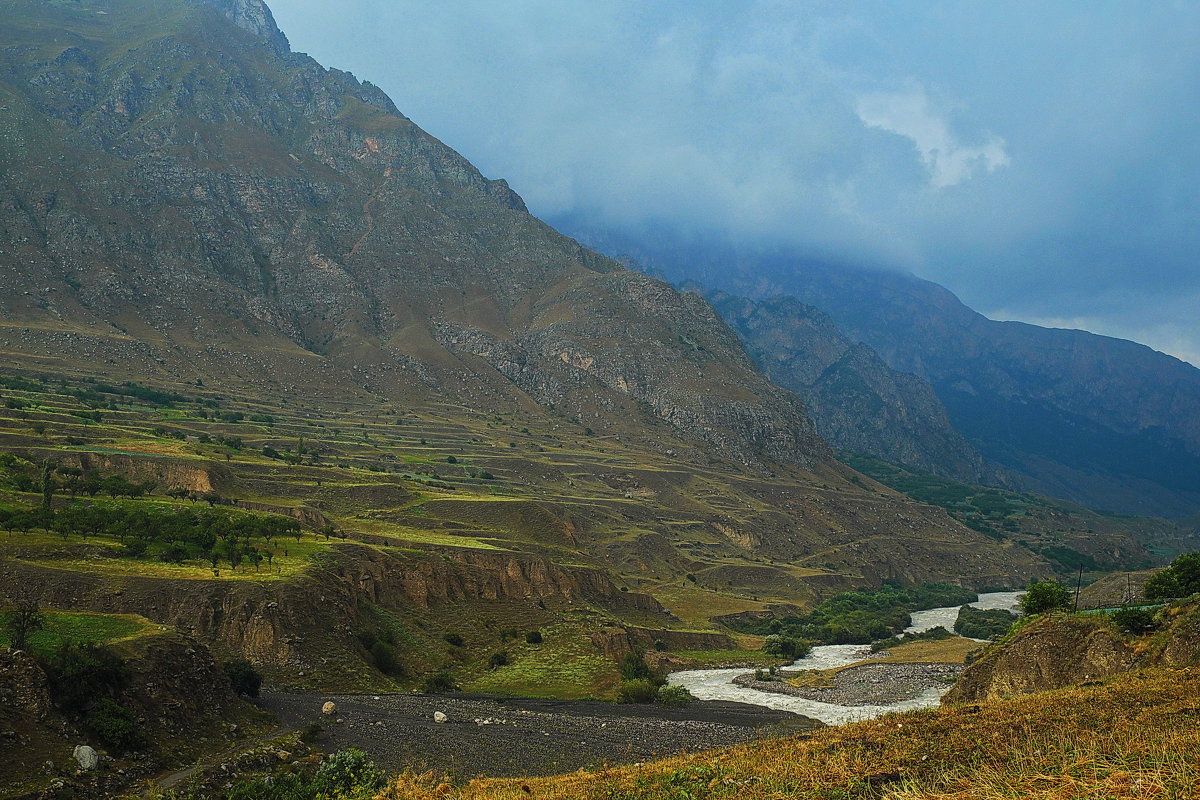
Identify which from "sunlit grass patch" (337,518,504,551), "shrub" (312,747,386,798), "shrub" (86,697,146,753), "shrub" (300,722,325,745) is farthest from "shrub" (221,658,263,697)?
"sunlit grass patch" (337,518,504,551)

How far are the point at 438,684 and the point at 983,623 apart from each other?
82.1 meters

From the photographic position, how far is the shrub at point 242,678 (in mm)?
44906

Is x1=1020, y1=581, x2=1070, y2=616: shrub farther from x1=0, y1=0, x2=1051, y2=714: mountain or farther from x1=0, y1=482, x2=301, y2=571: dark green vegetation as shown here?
x1=0, y1=482, x2=301, y2=571: dark green vegetation

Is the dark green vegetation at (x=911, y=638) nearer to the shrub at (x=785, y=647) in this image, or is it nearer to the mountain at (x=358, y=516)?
the shrub at (x=785, y=647)

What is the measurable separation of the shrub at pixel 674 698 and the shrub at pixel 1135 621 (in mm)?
29615

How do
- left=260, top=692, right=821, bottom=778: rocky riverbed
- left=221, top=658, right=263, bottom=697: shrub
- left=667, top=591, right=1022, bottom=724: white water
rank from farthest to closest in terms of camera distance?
left=667, top=591, right=1022, bottom=724: white water → left=221, top=658, right=263, bottom=697: shrub → left=260, top=692, right=821, bottom=778: rocky riverbed

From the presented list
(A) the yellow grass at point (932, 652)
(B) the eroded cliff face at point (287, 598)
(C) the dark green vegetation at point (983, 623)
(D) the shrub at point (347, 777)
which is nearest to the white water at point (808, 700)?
(A) the yellow grass at point (932, 652)

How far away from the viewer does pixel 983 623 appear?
4341 inches

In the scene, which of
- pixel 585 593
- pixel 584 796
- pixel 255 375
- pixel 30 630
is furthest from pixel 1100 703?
pixel 255 375

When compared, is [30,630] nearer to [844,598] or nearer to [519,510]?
[519,510]

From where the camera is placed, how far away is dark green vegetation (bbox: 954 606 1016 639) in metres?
105

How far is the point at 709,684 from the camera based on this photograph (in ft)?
248

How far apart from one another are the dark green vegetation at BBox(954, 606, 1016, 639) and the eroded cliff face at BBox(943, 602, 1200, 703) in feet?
191

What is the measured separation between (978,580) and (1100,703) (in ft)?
559
